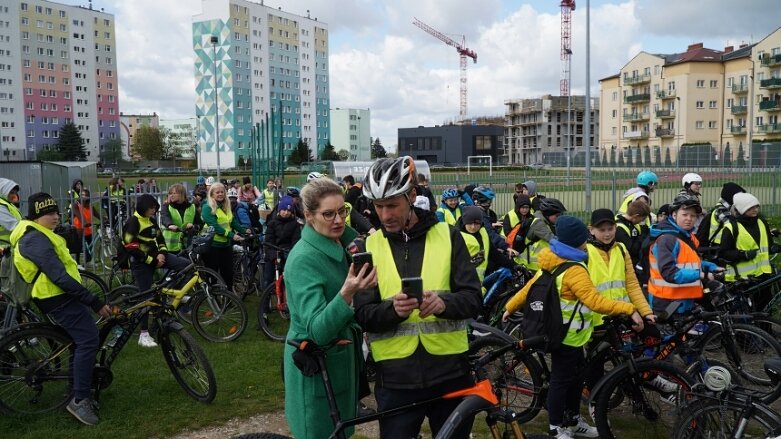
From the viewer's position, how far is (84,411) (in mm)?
5711

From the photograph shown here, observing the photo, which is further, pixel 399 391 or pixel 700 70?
pixel 700 70

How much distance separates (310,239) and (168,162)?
111352 millimetres

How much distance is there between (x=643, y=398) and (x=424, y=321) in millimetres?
2713

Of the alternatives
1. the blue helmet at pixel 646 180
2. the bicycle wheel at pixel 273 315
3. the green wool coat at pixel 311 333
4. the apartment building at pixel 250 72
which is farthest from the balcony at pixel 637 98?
the green wool coat at pixel 311 333

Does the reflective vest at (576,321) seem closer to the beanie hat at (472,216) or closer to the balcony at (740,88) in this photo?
the beanie hat at (472,216)

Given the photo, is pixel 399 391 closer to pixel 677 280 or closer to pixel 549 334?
pixel 549 334

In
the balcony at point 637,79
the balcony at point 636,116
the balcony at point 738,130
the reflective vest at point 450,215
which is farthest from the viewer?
the balcony at point 636,116

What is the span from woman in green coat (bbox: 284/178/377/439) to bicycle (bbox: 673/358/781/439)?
2167mm

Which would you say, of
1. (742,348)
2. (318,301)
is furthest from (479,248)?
(318,301)

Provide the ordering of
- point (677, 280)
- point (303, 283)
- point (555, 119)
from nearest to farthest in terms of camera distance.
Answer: point (303, 283) < point (677, 280) < point (555, 119)

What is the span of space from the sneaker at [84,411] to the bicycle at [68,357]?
0.24m

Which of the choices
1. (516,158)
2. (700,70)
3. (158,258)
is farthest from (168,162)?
(158,258)

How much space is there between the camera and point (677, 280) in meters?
5.88

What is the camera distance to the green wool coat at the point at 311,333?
2936 millimetres
